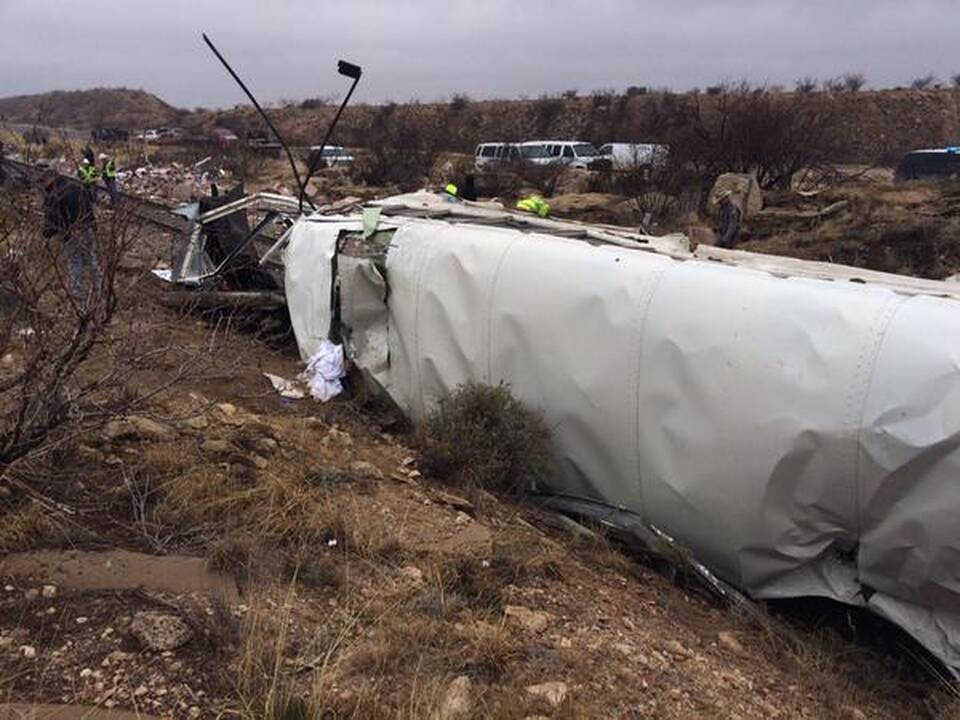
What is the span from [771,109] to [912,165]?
7623 millimetres

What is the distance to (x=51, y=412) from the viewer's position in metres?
3.27

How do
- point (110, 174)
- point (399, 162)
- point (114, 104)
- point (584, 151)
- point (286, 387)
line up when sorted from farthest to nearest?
point (114, 104)
point (584, 151)
point (399, 162)
point (286, 387)
point (110, 174)

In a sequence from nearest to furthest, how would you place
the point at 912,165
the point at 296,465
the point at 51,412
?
the point at 51,412
the point at 296,465
the point at 912,165

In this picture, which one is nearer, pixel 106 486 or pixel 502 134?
pixel 106 486

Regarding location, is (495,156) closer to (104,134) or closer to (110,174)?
(104,134)

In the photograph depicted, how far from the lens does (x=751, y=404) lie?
Answer: 3.83 metres

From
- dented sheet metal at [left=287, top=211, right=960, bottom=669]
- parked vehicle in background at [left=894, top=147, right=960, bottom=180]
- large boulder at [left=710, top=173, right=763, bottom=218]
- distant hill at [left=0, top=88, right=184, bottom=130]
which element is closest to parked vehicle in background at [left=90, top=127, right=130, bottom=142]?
dented sheet metal at [left=287, top=211, right=960, bottom=669]

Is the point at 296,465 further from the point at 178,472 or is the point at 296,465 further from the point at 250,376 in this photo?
the point at 250,376

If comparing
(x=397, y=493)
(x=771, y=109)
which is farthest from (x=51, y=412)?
(x=771, y=109)

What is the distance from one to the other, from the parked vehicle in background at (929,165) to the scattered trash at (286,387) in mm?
22975

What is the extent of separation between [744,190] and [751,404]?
14.0 meters

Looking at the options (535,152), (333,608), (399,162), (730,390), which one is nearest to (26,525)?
(333,608)

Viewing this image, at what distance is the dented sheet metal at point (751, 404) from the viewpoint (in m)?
3.45

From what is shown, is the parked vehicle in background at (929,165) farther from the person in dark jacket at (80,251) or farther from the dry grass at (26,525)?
the dry grass at (26,525)
